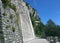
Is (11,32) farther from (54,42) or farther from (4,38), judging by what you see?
(54,42)

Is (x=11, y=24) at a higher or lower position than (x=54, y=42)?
higher

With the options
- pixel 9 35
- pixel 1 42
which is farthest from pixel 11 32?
pixel 1 42

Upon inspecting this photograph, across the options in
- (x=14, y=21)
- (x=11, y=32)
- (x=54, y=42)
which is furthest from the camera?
(x=54, y=42)

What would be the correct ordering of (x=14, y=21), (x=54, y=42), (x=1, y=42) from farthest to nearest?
1. (x=54, y=42)
2. (x=14, y=21)
3. (x=1, y=42)

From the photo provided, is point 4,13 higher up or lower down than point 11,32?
higher up

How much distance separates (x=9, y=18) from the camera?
15492 mm

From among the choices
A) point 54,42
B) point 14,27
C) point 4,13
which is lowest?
point 54,42

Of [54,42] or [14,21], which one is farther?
[54,42]

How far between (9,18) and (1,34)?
181 cm

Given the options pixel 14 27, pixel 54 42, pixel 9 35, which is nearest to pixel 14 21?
pixel 14 27

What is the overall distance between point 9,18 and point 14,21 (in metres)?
0.98

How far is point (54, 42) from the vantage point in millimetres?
21375

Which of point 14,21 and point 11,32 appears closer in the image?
point 11,32

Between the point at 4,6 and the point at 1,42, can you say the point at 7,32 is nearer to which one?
the point at 1,42
